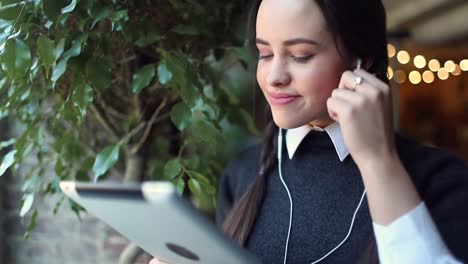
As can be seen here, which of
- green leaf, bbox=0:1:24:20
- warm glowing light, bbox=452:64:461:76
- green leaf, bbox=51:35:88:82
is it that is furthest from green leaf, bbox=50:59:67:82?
warm glowing light, bbox=452:64:461:76

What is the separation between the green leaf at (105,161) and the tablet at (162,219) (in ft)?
1.26

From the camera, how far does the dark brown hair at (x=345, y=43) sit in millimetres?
945

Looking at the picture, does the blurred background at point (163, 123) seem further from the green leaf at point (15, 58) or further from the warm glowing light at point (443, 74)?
the warm glowing light at point (443, 74)

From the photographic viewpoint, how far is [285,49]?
954 mm

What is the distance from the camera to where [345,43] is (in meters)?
0.96

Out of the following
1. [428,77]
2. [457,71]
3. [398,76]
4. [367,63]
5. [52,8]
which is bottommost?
[428,77]

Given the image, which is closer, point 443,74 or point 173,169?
point 173,169

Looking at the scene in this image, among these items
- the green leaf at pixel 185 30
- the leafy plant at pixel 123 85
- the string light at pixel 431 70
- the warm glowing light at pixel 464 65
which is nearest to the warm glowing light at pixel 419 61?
the string light at pixel 431 70

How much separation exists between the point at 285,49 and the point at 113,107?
29.0 inches

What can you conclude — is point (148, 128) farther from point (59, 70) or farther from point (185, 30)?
point (59, 70)

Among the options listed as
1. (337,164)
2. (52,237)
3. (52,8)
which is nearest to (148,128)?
(52,8)

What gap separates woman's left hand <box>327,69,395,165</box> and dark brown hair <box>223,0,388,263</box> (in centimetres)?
16

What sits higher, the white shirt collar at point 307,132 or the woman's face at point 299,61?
the woman's face at point 299,61

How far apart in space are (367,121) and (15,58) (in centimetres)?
59
